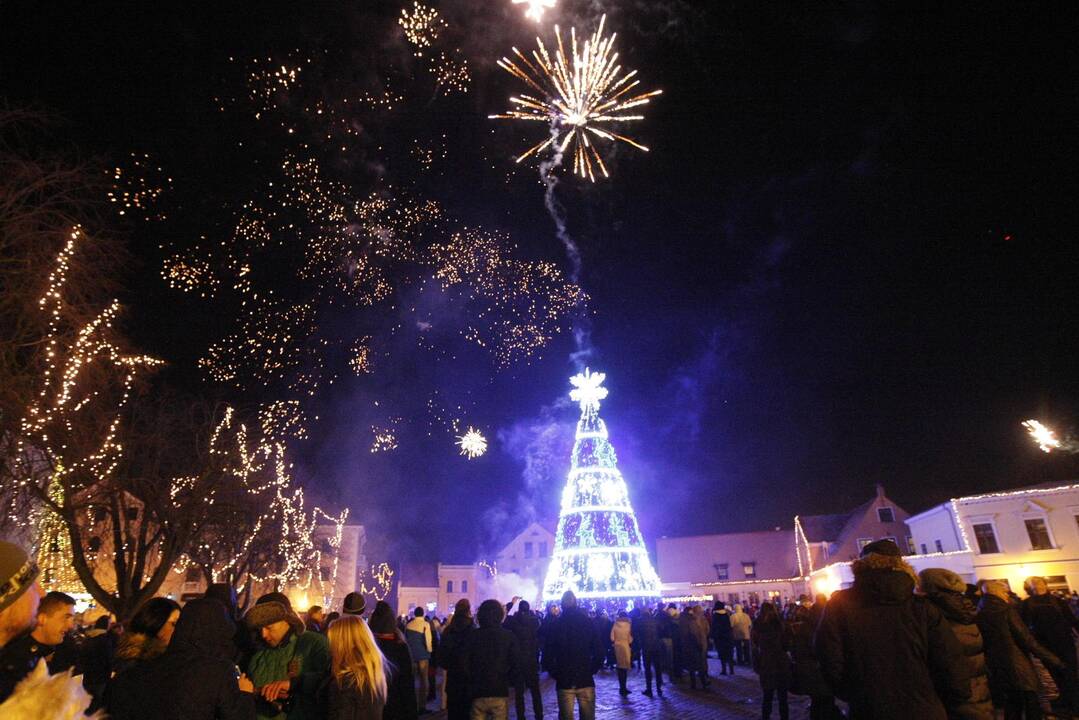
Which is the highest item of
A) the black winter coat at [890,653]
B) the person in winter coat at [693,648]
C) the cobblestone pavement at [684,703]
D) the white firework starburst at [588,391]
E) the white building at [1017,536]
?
the white firework starburst at [588,391]

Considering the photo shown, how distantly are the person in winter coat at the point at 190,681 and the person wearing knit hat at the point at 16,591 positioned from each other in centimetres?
95

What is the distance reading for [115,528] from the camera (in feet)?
61.2

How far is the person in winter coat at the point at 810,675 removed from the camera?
28.3 ft

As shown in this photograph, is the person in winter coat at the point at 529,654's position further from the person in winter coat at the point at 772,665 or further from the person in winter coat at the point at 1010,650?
the person in winter coat at the point at 1010,650

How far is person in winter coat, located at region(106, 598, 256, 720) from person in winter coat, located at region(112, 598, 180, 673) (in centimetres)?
51

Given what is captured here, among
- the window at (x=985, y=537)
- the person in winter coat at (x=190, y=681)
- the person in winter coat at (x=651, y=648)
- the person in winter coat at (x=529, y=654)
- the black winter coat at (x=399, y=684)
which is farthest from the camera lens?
the window at (x=985, y=537)

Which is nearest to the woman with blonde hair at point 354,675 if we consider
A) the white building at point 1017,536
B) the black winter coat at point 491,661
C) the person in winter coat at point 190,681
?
the person in winter coat at point 190,681

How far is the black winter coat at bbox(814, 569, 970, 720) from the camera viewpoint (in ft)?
12.6

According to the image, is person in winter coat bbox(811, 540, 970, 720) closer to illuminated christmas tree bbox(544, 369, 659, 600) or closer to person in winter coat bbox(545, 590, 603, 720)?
person in winter coat bbox(545, 590, 603, 720)

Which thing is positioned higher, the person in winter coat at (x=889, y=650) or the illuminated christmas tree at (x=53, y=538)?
the illuminated christmas tree at (x=53, y=538)

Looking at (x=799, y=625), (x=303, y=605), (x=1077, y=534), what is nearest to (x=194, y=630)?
(x=799, y=625)

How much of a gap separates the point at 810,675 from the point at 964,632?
215 inches

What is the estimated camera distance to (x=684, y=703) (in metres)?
13.3

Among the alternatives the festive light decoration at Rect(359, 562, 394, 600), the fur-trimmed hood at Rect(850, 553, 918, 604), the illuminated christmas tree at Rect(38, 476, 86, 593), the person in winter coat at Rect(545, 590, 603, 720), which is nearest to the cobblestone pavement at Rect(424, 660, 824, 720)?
the person in winter coat at Rect(545, 590, 603, 720)
